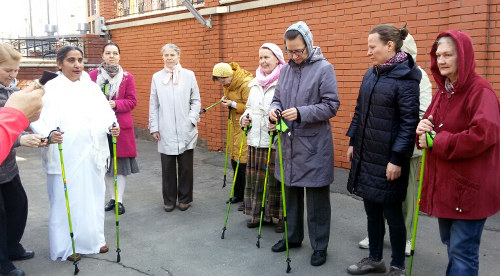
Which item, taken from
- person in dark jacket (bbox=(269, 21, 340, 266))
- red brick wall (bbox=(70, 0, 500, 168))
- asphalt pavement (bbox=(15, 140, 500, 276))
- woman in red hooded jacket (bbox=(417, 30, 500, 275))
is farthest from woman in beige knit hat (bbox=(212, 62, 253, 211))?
woman in red hooded jacket (bbox=(417, 30, 500, 275))

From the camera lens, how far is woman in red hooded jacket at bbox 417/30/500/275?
2.68m

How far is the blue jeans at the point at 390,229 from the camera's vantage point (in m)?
3.44

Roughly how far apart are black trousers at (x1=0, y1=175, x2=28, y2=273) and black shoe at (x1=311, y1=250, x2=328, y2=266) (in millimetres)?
2617

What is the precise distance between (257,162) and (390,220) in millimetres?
1686

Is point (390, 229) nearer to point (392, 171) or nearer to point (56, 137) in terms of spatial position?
point (392, 171)

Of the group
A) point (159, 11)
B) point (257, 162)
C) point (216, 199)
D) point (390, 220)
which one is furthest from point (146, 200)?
point (159, 11)

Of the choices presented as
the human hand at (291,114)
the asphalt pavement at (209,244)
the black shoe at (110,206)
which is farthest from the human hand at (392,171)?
the black shoe at (110,206)

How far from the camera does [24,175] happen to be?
7.44 metres

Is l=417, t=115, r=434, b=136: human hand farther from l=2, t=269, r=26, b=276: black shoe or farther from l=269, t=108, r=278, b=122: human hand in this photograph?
l=2, t=269, r=26, b=276: black shoe

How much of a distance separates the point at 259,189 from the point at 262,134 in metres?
0.61

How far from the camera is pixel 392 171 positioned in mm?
3279

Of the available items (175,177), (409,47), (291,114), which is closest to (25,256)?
(175,177)

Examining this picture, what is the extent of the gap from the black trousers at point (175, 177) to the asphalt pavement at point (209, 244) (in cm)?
17

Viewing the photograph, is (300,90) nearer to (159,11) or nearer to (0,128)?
(0,128)
